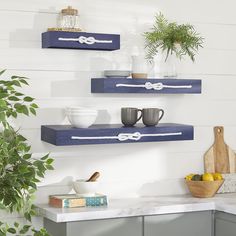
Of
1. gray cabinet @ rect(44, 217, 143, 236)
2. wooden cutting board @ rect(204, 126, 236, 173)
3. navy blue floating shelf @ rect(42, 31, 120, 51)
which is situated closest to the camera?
gray cabinet @ rect(44, 217, 143, 236)

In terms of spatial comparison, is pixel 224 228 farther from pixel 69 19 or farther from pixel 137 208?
pixel 69 19

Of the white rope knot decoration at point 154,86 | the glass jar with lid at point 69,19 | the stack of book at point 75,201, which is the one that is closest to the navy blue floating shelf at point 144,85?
the white rope knot decoration at point 154,86

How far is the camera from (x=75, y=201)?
342 centimetres

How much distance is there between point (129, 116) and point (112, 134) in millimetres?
180

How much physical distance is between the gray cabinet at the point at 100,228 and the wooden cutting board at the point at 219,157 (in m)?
0.83

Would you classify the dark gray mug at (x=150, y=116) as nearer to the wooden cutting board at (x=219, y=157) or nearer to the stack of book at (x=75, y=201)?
the stack of book at (x=75, y=201)

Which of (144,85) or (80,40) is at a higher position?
(80,40)

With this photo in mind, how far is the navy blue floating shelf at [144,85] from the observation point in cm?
355

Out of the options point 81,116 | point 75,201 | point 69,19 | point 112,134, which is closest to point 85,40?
point 69,19

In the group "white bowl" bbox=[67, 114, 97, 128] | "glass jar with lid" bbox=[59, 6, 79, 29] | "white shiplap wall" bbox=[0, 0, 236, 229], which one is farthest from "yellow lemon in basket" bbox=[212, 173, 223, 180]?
"glass jar with lid" bbox=[59, 6, 79, 29]

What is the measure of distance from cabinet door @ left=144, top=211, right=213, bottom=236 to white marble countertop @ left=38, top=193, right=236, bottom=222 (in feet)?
0.12

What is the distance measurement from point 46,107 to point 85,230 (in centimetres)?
77

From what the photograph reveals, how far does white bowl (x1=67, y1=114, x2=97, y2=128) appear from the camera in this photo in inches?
136

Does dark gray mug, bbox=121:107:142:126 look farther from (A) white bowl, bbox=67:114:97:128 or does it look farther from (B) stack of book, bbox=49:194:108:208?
(B) stack of book, bbox=49:194:108:208
